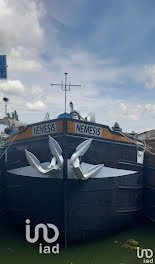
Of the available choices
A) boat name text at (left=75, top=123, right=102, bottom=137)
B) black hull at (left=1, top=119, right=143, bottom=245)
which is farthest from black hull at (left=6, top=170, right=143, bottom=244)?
boat name text at (left=75, top=123, right=102, bottom=137)

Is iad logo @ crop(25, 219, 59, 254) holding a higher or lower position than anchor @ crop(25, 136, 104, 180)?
lower

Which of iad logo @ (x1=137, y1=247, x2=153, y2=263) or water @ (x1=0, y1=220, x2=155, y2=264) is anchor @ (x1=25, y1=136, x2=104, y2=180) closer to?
water @ (x1=0, y1=220, x2=155, y2=264)

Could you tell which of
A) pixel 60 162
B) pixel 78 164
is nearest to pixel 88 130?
pixel 78 164

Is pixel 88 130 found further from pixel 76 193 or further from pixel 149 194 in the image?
pixel 149 194

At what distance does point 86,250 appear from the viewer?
22.8ft

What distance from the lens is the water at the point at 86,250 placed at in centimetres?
643

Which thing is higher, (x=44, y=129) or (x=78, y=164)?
(x=44, y=129)

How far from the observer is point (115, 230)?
7.98 metres

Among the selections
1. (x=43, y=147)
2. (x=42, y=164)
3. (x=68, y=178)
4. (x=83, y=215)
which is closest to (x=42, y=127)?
(x=43, y=147)

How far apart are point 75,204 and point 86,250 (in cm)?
156

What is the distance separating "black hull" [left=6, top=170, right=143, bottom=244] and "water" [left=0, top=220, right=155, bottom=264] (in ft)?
1.09

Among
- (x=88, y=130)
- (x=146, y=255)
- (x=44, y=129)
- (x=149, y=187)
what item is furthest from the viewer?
(x=149, y=187)

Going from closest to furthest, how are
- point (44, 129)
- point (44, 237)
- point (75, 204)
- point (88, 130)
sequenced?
point (75, 204) < point (44, 237) < point (88, 130) < point (44, 129)

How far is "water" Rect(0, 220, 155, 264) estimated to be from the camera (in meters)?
6.43
